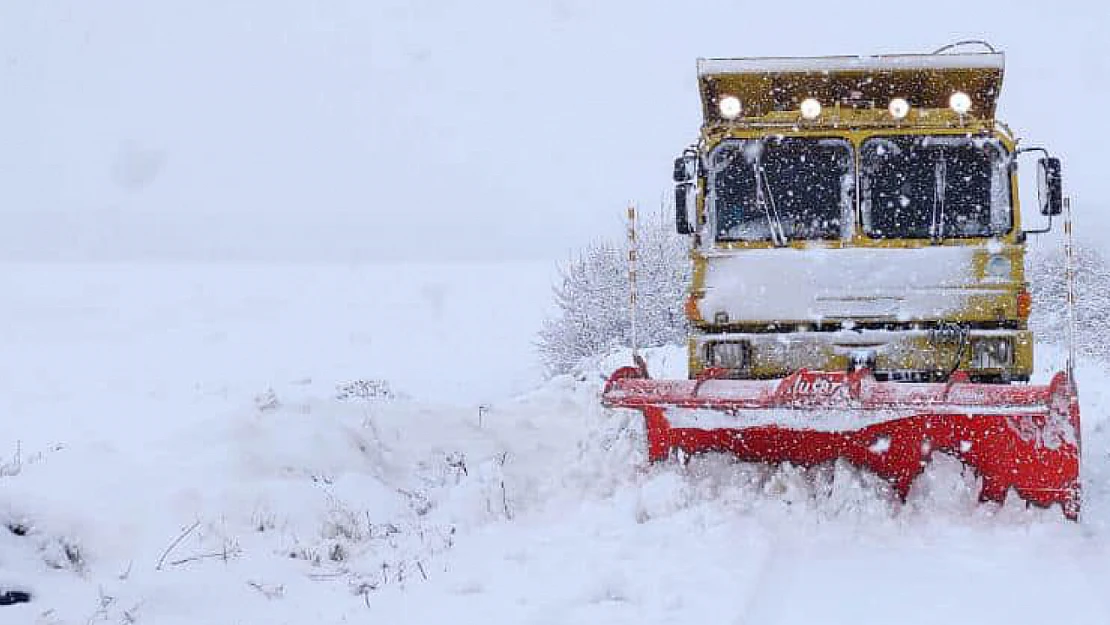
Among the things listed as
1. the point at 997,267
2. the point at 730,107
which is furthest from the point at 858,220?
the point at 730,107

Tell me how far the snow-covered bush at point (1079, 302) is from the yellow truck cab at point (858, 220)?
2944 cm

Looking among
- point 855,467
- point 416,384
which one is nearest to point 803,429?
point 855,467

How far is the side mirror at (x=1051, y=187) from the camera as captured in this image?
684cm

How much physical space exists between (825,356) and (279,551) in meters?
3.39

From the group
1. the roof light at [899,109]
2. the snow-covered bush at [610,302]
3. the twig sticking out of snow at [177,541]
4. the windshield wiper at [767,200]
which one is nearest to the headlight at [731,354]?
the windshield wiper at [767,200]

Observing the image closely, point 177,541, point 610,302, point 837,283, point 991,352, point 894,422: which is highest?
point 837,283

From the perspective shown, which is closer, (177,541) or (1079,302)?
(177,541)

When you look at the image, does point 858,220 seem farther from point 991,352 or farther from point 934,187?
point 991,352

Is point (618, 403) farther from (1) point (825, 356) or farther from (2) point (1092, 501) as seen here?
(2) point (1092, 501)

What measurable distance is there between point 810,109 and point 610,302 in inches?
646

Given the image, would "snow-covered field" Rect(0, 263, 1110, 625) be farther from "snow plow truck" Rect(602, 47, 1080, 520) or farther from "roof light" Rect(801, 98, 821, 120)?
"roof light" Rect(801, 98, 821, 120)

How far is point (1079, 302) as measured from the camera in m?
35.7

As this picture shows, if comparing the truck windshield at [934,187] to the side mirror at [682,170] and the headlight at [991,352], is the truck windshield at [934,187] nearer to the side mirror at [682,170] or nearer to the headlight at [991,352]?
the headlight at [991,352]

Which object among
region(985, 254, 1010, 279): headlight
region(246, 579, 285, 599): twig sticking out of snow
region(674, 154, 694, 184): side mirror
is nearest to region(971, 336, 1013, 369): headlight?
region(985, 254, 1010, 279): headlight
